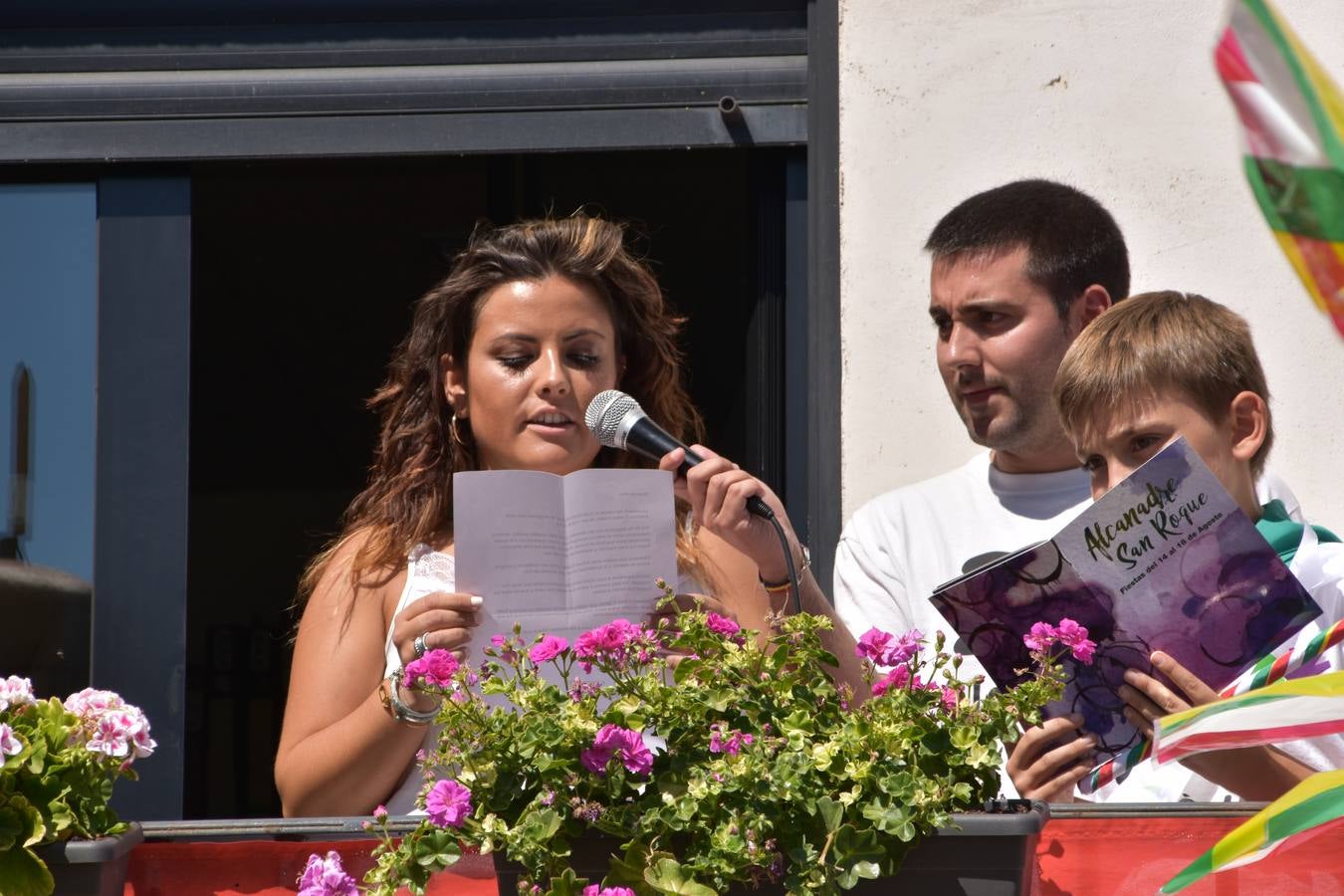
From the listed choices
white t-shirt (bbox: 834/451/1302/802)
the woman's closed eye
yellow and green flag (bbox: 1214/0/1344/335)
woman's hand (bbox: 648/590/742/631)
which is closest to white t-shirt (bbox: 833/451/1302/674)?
white t-shirt (bbox: 834/451/1302/802)

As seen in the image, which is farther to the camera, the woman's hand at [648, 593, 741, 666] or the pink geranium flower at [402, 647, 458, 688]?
the woman's hand at [648, 593, 741, 666]

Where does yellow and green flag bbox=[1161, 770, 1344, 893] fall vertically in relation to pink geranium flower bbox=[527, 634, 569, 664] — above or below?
below

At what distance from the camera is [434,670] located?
1676 mm

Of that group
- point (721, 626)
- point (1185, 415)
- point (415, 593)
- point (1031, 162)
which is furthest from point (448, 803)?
point (1031, 162)

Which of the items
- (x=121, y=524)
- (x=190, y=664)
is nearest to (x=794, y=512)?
(x=121, y=524)

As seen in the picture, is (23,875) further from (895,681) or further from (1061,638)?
(1061,638)

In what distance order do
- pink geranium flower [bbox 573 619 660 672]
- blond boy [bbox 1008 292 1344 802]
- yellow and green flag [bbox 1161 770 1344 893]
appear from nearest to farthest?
yellow and green flag [bbox 1161 770 1344 893] → pink geranium flower [bbox 573 619 660 672] → blond boy [bbox 1008 292 1344 802]

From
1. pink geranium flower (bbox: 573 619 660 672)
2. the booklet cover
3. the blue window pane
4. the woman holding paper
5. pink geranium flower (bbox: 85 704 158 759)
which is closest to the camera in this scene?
pink geranium flower (bbox: 573 619 660 672)

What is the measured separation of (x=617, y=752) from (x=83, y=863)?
531mm

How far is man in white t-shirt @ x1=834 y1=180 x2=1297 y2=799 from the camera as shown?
121 inches

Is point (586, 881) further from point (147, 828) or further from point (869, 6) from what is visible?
point (869, 6)

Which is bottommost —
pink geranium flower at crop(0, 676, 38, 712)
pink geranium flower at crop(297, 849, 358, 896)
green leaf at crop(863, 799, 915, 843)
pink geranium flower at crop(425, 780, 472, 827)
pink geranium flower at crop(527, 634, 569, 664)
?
pink geranium flower at crop(297, 849, 358, 896)

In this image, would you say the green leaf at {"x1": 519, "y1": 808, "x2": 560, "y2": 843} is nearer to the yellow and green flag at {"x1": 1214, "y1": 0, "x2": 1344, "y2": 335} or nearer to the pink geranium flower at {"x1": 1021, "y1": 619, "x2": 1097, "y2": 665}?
Answer: the pink geranium flower at {"x1": 1021, "y1": 619, "x2": 1097, "y2": 665}

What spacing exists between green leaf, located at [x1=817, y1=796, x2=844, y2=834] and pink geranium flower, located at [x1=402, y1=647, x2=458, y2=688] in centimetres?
37
